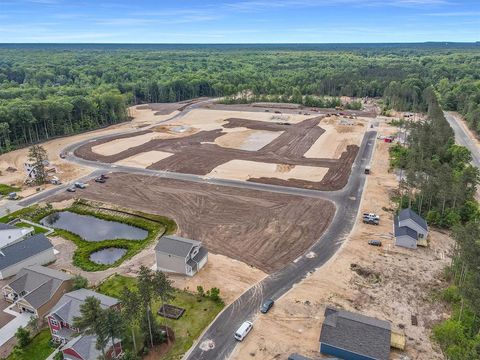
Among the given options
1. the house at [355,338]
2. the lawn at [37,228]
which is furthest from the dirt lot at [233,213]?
the house at [355,338]

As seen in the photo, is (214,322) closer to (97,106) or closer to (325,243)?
(325,243)

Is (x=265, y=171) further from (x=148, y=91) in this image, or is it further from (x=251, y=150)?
(x=148, y=91)

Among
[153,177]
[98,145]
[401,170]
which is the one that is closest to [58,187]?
[153,177]

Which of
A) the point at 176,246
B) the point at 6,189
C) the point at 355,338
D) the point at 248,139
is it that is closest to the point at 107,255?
the point at 176,246

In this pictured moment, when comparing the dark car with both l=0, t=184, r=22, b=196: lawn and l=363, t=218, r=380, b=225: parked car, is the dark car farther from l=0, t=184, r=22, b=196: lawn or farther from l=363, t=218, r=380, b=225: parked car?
l=0, t=184, r=22, b=196: lawn

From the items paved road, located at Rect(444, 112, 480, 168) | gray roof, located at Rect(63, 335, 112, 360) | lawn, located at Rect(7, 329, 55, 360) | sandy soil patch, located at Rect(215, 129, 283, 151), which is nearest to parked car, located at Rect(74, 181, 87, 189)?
sandy soil patch, located at Rect(215, 129, 283, 151)

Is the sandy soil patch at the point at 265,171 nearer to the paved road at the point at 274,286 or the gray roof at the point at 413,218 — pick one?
the paved road at the point at 274,286
